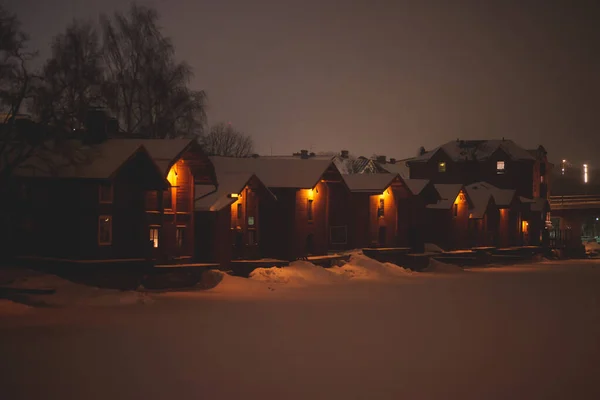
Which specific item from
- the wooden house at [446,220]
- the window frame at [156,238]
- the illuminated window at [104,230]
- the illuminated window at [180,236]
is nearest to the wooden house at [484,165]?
the wooden house at [446,220]

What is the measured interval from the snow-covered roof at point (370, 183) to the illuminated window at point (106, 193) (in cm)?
2682

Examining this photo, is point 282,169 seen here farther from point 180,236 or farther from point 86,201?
Answer: point 86,201

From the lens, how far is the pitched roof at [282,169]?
48281 mm

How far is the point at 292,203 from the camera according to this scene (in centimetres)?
4838

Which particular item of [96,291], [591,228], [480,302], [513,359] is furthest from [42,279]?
[591,228]

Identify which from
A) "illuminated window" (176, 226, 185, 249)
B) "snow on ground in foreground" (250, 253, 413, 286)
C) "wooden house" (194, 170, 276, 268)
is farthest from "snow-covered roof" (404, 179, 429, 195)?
"illuminated window" (176, 226, 185, 249)

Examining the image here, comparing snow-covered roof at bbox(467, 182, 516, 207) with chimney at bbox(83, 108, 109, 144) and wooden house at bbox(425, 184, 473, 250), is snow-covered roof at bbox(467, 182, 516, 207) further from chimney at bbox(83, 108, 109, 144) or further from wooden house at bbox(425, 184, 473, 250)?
chimney at bbox(83, 108, 109, 144)

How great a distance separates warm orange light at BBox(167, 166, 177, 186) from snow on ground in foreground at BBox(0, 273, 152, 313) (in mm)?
8488

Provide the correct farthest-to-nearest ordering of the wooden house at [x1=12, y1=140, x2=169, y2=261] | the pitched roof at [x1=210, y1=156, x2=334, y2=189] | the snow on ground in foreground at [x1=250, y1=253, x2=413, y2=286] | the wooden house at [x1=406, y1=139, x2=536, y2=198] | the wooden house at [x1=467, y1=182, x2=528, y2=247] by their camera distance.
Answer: the wooden house at [x1=406, y1=139, x2=536, y2=198]
the wooden house at [x1=467, y1=182, x2=528, y2=247]
the pitched roof at [x1=210, y1=156, x2=334, y2=189]
the snow on ground in foreground at [x1=250, y1=253, x2=413, y2=286]
the wooden house at [x1=12, y1=140, x2=169, y2=261]

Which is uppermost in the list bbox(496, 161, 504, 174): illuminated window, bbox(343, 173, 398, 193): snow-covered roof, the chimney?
bbox(496, 161, 504, 174): illuminated window

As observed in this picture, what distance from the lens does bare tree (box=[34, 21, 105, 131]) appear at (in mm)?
35438

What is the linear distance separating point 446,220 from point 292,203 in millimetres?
28033

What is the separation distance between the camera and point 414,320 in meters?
25.4

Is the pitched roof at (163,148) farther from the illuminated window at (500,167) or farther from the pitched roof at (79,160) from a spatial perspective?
the illuminated window at (500,167)
